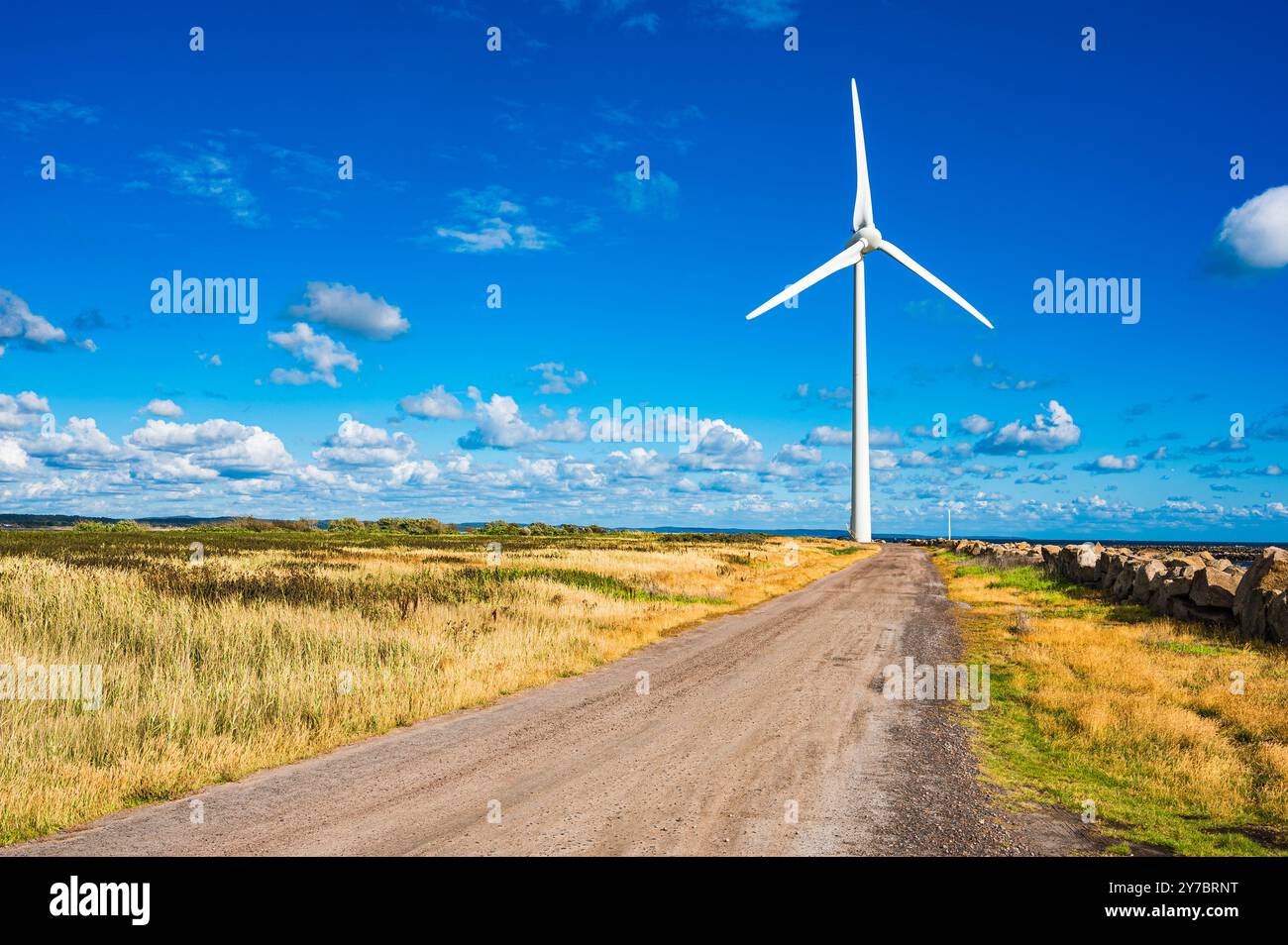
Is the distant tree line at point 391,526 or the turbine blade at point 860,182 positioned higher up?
the turbine blade at point 860,182

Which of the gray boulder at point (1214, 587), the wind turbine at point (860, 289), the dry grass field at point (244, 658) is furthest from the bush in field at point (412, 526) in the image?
the gray boulder at point (1214, 587)

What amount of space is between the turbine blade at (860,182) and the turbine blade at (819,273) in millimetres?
2685

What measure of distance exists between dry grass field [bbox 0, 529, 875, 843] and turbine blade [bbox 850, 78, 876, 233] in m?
52.0

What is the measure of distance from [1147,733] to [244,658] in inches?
592

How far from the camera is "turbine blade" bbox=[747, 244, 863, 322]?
58309 mm

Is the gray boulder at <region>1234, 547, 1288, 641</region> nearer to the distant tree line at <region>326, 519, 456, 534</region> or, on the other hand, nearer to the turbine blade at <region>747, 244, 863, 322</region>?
the turbine blade at <region>747, 244, 863, 322</region>

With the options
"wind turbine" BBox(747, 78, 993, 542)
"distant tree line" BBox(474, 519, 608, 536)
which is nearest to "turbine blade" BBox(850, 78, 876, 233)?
"wind turbine" BBox(747, 78, 993, 542)

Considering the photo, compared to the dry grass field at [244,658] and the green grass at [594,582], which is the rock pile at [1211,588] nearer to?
the dry grass field at [244,658]

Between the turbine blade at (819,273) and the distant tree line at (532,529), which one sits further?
the distant tree line at (532,529)

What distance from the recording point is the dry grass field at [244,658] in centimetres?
878

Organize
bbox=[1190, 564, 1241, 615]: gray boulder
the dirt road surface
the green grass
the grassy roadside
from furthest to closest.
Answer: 1. the green grass
2. bbox=[1190, 564, 1241, 615]: gray boulder
3. the grassy roadside
4. the dirt road surface
